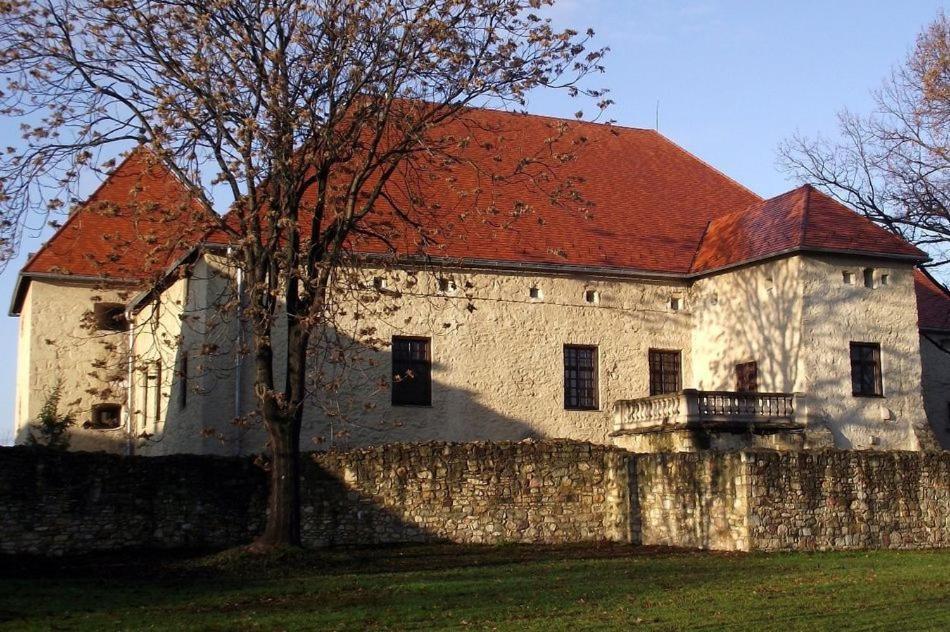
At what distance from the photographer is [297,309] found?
17.8 metres

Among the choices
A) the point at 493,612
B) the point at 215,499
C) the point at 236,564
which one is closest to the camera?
the point at 493,612

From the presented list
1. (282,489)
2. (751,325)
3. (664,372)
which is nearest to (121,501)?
(282,489)

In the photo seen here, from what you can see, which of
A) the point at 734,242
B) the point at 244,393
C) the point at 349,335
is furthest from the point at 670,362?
the point at 244,393

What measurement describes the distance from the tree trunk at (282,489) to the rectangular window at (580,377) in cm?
1193

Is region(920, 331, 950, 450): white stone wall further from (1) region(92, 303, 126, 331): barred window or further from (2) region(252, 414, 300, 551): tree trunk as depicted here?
(2) region(252, 414, 300, 551): tree trunk

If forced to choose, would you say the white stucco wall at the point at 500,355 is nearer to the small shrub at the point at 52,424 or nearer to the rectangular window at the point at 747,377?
the rectangular window at the point at 747,377

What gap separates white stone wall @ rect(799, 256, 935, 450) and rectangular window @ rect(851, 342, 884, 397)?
14 cm

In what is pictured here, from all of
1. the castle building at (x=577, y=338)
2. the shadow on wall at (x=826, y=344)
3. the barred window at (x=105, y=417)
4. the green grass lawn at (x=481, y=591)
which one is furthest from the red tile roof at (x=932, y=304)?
the barred window at (x=105, y=417)

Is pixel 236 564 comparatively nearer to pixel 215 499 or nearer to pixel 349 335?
pixel 215 499

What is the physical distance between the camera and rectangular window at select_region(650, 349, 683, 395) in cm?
2991

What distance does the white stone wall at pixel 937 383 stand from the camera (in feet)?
110

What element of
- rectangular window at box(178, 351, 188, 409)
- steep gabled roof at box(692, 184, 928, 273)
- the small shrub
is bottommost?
the small shrub

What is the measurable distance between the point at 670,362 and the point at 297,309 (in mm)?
14471

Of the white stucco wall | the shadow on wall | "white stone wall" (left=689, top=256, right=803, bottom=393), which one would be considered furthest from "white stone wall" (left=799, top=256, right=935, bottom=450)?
the white stucco wall
